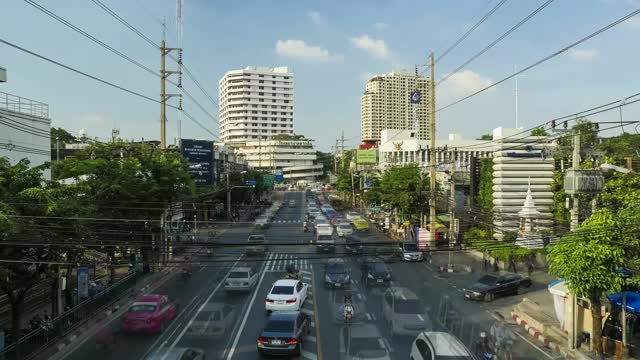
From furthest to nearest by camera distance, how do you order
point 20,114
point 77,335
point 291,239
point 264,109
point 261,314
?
1. point 264,109
2. point 291,239
3. point 20,114
4. point 261,314
5. point 77,335

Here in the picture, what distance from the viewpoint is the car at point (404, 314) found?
749 inches

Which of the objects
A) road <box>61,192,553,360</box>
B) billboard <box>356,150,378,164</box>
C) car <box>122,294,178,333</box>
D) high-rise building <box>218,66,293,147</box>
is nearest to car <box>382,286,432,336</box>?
road <box>61,192,553,360</box>

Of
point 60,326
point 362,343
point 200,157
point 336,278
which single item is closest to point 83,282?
point 60,326

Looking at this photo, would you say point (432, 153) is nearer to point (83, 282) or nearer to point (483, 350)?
point (483, 350)

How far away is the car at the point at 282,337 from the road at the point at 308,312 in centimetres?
50

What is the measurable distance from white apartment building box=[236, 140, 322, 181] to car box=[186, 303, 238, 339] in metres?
140

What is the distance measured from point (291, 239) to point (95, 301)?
24995 mm

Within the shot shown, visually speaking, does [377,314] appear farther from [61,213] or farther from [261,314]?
[61,213]

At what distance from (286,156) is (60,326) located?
151m

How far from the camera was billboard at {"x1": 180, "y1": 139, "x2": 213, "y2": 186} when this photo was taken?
41.9m

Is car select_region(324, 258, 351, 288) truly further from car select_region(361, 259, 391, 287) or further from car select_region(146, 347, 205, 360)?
car select_region(146, 347, 205, 360)

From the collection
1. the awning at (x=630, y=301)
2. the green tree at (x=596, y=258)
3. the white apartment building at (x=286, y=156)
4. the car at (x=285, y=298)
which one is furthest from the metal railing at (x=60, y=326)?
the white apartment building at (x=286, y=156)

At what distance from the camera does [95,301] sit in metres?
22.0

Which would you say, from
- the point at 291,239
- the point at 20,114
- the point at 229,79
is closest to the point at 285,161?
the point at 229,79
